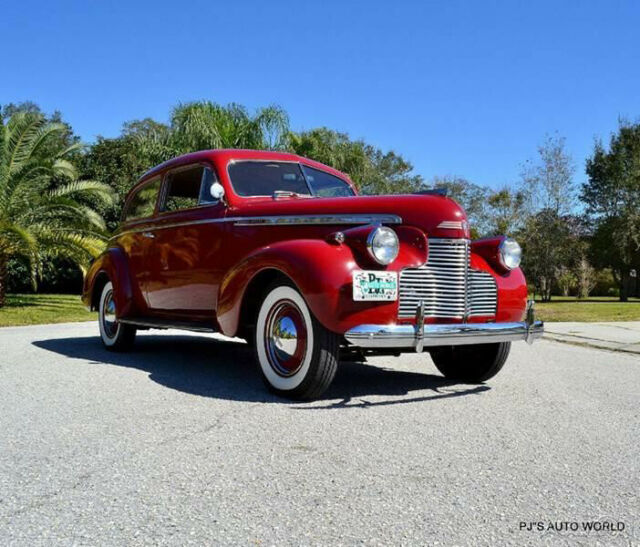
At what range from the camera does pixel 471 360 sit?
5363mm

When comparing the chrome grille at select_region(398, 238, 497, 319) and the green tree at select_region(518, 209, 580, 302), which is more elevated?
the green tree at select_region(518, 209, 580, 302)

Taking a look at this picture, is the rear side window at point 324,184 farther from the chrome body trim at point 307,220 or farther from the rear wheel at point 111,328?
the rear wheel at point 111,328

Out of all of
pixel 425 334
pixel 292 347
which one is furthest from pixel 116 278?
pixel 425 334

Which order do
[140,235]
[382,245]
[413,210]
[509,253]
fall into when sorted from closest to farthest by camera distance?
[382,245] → [413,210] → [509,253] → [140,235]

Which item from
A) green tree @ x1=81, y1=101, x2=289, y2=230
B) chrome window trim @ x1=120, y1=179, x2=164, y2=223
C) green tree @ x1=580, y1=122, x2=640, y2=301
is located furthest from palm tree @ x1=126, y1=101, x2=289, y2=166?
green tree @ x1=580, y1=122, x2=640, y2=301

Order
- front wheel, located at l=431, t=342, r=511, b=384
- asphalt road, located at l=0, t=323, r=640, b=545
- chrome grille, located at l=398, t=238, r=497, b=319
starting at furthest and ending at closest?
front wheel, located at l=431, t=342, r=511, b=384 < chrome grille, located at l=398, t=238, r=497, b=319 < asphalt road, located at l=0, t=323, r=640, b=545

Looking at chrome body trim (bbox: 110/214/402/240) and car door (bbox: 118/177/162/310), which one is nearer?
chrome body trim (bbox: 110/214/402/240)

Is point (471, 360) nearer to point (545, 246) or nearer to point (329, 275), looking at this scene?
point (329, 275)

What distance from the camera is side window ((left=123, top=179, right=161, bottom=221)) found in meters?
6.60

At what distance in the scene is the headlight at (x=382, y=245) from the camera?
4.16 metres

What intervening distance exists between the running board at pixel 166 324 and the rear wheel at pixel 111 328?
0.30 m

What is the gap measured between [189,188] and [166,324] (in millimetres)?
1365

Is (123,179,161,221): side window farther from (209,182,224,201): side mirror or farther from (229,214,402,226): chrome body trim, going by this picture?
(229,214,402,226): chrome body trim

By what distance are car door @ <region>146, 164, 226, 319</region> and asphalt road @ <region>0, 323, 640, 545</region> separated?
28.6 inches
